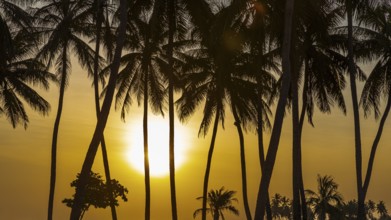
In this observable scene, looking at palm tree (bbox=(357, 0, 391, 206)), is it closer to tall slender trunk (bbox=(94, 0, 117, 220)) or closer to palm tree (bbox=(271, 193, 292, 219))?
tall slender trunk (bbox=(94, 0, 117, 220))

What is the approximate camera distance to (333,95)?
3856 cm

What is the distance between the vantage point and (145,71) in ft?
126

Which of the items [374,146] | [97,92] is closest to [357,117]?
[374,146]

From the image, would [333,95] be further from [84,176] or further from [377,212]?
[377,212]

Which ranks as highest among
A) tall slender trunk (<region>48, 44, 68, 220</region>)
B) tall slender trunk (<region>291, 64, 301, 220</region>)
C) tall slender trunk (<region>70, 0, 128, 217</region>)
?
tall slender trunk (<region>48, 44, 68, 220</region>)

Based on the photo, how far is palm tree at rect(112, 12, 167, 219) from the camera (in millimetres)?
37656

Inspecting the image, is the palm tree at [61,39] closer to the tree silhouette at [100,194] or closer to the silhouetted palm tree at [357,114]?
the tree silhouette at [100,194]

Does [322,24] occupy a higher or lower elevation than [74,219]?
higher

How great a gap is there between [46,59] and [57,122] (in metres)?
3.97

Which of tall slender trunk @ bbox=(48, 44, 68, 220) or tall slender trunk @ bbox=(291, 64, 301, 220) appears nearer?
tall slender trunk @ bbox=(291, 64, 301, 220)

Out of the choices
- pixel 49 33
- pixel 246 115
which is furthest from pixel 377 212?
pixel 49 33

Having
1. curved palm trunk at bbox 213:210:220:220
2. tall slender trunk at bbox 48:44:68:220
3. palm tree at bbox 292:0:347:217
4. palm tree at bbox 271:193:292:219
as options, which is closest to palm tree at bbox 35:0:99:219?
tall slender trunk at bbox 48:44:68:220

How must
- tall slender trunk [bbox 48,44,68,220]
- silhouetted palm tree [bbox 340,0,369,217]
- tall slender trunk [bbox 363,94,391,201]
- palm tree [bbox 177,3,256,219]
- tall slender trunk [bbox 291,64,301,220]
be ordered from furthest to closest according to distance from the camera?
palm tree [bbox 177,3,256,219] < tall slender trunk [bbox 48,44,68,220] < tall slender trunk [bbox 363,94,391,201] < silhouetted palm tree [bbox 340,0,369,217] < tall slender trunk [bbox 291,64,301,220]

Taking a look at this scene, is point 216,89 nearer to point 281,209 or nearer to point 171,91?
point 171,91
